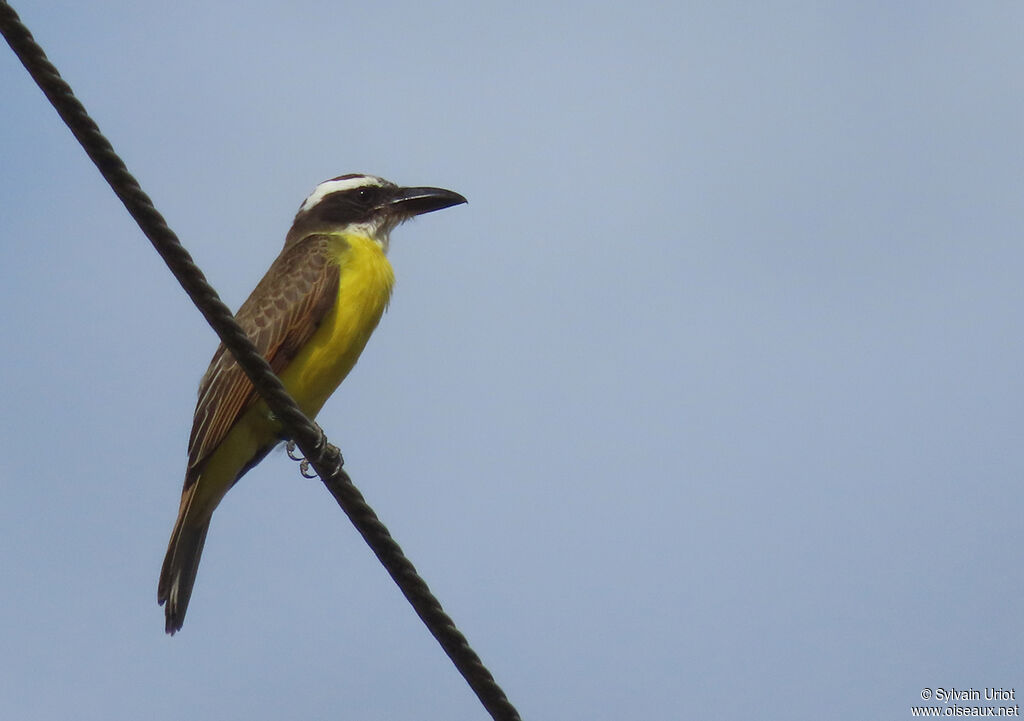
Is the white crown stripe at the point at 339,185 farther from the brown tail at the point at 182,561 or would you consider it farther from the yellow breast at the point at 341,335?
the brown tail at the point at 182,561

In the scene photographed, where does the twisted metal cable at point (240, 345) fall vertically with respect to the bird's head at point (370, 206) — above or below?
below

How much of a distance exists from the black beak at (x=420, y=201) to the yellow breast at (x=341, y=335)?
2.81 ft

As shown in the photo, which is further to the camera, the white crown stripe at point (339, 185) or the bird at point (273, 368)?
the white crown stripe at point (339, 185)

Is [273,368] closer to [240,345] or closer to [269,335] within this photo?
[269,335]

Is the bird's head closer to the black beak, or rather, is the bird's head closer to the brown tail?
the black beak

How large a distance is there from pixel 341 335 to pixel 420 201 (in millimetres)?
1466

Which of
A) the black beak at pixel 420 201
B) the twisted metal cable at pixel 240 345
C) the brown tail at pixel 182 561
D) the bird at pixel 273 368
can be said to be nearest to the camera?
the twisted metal cable at pixel 240 345

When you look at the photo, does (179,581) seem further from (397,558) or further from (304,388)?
(397,558)

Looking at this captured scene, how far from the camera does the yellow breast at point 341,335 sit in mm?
6648

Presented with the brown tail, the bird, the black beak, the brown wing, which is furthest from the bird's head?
the brown tail

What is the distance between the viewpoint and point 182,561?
6.52 m

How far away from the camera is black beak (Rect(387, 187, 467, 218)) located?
7.83 metres

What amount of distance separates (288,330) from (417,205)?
1.58 m

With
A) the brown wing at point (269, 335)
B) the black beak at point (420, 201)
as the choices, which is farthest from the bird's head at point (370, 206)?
the brown wing at point (269, 335)
